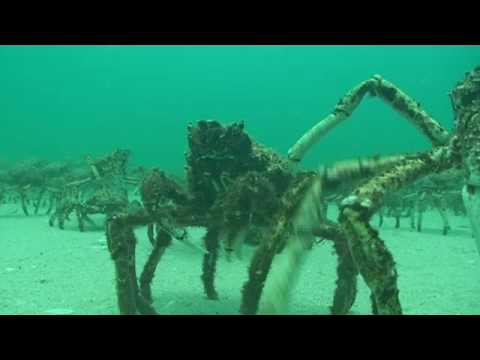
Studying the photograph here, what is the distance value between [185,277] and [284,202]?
4019 millimetres

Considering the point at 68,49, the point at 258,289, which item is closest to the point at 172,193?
the point at 258,289

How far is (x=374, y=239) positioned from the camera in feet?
8.77

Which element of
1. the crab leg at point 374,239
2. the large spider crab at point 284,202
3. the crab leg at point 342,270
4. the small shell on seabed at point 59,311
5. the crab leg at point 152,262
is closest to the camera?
the crab leg at point 374,239

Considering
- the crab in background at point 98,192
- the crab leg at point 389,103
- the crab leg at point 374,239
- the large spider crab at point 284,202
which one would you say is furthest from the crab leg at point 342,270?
the crab in background at point 98,192

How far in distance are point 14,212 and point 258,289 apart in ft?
44.1

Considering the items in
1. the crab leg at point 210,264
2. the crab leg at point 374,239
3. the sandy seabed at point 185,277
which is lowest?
the sandy seabed at point 185,277

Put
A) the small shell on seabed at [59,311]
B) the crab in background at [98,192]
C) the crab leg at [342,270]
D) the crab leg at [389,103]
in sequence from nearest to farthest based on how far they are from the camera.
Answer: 1. the crab leg at [389,103]
2. the crab leg at [342,270]
3. the small shell on seabed at [59,311]
4. the crab in background at [98,192]

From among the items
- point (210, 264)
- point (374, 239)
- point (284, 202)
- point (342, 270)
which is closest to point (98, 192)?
point (210, 264)

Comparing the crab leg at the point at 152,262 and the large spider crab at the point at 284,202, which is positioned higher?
the large spider crab at the point at 284,202

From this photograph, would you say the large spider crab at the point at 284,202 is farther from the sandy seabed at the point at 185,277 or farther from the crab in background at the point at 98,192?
the crab in background at the point at 98,192

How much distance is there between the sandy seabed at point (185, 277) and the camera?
5855mm
